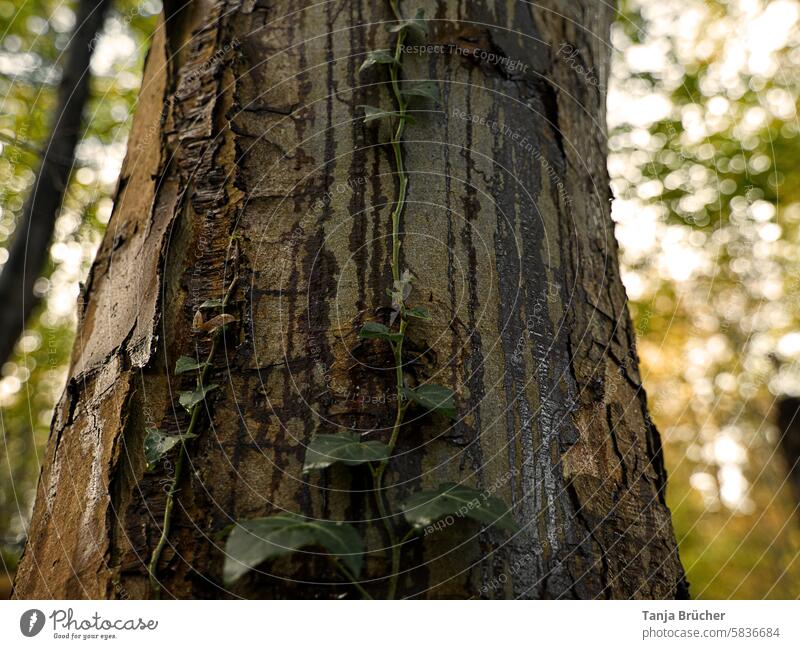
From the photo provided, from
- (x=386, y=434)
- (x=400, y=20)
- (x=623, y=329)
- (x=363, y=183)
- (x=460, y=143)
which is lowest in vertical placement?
(x=386, y=434)

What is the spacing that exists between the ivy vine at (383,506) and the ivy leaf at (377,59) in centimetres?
29

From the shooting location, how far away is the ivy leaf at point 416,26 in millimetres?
1183

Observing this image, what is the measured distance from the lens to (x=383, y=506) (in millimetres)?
875

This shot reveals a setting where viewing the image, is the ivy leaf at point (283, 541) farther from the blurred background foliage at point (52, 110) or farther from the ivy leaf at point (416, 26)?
the blurred background foliage at point (52, 110)

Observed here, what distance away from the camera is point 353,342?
0.98m

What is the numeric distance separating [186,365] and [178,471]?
0.17 m

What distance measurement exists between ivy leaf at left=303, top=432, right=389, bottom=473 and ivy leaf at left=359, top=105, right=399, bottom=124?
0.57 metres

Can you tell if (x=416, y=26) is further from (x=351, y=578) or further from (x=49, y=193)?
(x=49, y=193)

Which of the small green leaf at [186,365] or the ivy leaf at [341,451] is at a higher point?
the small green leaf at [186,365]

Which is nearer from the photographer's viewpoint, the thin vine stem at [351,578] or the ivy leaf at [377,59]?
the thin vine stem at [351,578]

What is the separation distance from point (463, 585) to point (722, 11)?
13.7 ft

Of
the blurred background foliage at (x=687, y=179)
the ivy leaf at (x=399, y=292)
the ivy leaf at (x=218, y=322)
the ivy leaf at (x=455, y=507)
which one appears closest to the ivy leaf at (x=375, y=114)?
the ivy leaf at (x=399, y=292)
